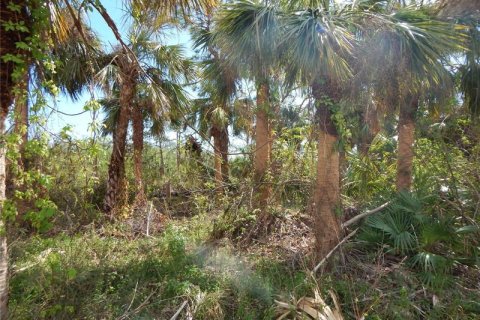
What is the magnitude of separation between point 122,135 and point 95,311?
21.5 feet

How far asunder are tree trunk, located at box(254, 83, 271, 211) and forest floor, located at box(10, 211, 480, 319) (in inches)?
51.5

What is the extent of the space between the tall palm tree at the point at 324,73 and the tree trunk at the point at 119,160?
5.76 m

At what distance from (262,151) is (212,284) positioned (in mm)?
3791

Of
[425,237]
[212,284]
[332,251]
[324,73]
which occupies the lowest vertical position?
[212,284]

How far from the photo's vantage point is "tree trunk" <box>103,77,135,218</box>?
9.71 m

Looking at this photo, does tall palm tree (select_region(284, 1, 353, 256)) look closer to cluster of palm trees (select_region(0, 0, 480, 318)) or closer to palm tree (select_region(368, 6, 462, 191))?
cluster of palm trees (select_region(0, 0, 480, 318))

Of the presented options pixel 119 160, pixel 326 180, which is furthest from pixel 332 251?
pixel 119 160

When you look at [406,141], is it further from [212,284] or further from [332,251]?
[212,284]

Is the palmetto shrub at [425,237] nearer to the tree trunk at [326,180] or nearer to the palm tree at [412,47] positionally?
the tree trunk at [326,180]

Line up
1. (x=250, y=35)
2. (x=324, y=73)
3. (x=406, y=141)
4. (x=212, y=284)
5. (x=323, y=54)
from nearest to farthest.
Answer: (x=323, y=54), (x=212, y=284), (x=250, y=35), (x=324, y=73), (x=406, y=141)

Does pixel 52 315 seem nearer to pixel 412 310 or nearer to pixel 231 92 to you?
pixel 412 310

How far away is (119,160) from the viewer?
9.98 metres

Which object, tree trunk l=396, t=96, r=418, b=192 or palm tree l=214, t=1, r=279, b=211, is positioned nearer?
palm tree l=214, t=1, r=279, b=211

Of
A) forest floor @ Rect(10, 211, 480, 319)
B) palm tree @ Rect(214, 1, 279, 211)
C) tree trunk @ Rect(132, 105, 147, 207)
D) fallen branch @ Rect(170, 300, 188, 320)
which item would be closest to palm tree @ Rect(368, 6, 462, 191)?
palm tree @ Rect(214, 1, 279, 211)
